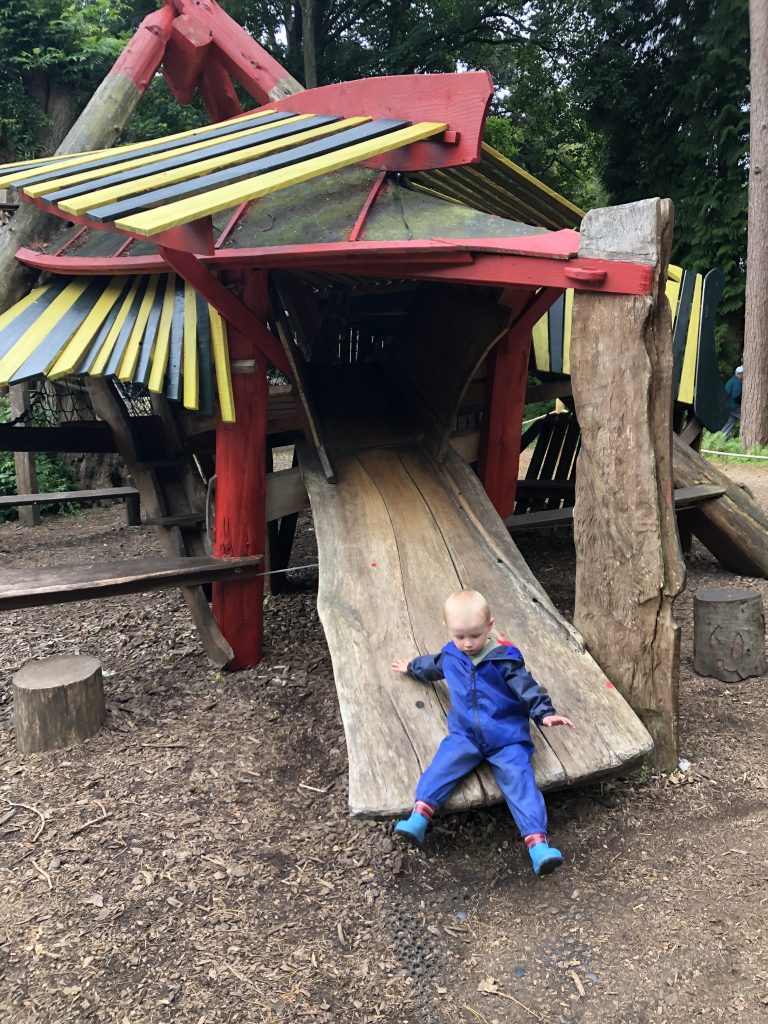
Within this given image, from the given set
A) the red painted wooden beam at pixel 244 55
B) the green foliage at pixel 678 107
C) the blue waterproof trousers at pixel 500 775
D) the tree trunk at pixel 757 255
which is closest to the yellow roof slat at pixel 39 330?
the red painted wooden beam at pixel 244 55

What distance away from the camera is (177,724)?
4012 millimetres

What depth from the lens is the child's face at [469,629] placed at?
9.45ft

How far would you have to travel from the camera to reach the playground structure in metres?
3.01

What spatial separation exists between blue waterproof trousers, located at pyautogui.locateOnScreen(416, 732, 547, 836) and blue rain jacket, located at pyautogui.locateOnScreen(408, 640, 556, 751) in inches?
1.5

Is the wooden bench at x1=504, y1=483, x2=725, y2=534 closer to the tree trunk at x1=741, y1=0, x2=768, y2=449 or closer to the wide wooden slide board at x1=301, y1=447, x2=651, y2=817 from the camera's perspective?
the wide wooden slide board at x1=301, y1=447, x2=651, y2=817

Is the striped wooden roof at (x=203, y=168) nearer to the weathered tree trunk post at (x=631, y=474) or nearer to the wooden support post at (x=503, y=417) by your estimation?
the weathered tree trunk post at (x=631, y=474)

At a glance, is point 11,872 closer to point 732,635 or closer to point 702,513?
point 732,635

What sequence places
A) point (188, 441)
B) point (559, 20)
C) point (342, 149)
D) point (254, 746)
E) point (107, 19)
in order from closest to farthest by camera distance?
point (342, 149)
point (254, 746)
point (188, 441)
point (107, 19)
point (559, 20)

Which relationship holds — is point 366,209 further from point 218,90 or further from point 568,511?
point 218,90

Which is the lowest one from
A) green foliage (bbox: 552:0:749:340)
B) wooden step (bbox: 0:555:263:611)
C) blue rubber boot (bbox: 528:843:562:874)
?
blue rubber boot (bbox: 528:843:562:874)

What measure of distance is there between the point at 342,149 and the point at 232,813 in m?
2.83

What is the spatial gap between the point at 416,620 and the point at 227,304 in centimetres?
180

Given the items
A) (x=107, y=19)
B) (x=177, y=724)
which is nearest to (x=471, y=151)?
(x=177, y=724)

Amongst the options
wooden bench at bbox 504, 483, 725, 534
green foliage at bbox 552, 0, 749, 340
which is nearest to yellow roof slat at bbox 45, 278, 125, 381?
wooden bench at bbox 504, 483, 725, 534
